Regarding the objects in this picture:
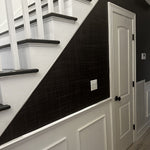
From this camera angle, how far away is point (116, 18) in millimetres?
2158

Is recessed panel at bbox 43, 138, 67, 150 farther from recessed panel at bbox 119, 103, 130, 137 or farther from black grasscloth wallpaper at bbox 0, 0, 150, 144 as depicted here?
recessed panel at bbox 119, 103, 130, 137

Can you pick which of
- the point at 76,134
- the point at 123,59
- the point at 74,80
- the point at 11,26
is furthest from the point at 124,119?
the point at 11,26

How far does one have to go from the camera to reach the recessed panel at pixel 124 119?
2421 mm

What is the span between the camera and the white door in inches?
86.1

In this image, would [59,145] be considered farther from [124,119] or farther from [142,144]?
[142,144]

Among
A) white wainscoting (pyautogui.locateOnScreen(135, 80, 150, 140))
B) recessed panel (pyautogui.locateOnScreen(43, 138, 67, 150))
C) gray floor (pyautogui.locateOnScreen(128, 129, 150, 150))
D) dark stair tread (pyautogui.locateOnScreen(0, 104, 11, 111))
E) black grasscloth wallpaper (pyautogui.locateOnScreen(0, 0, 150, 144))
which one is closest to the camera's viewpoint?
dark stair tread (pyautogui.locateOnScreen(0, 104, 11, 111))

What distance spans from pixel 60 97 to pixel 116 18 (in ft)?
4.58

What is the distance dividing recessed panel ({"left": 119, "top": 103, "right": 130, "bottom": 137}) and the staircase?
153cm

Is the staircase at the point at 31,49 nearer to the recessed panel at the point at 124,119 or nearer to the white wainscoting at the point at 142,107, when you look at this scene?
the recessed panel at the point at 124,119

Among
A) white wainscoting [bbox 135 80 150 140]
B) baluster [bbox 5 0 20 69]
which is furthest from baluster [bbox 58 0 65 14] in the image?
white wainscoting [bbox 135 80 150 140]

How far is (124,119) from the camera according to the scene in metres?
2.50

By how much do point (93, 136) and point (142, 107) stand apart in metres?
1.70

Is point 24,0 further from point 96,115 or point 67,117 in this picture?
point 96,115

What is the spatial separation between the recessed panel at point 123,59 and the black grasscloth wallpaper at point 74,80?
36cm
